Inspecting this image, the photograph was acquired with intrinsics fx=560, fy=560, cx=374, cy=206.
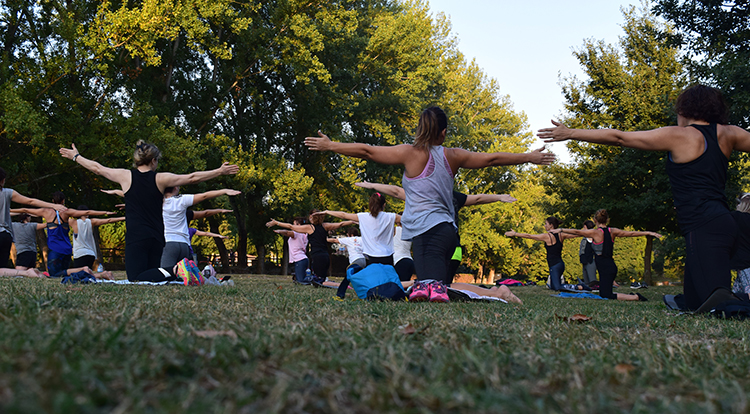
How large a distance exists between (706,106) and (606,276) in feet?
23.9

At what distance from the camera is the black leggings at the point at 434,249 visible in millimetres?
6074

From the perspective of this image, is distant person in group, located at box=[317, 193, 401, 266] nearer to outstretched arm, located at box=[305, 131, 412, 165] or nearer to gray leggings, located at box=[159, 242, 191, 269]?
gray leggings, located at box=[159, 242, 191, 269]

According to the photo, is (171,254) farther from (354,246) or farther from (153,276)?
(354,246)

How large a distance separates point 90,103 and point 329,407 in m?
21.7

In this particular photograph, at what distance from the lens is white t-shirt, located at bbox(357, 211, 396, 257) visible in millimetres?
10008

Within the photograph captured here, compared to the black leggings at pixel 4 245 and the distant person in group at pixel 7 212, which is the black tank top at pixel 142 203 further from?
the black leggings at pixel 4 245

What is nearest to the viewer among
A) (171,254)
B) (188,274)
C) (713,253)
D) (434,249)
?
(713,253)

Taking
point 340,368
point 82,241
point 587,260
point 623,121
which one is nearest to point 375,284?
point 340,368

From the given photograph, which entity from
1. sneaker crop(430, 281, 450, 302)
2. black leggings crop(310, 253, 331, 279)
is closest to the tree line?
black leggings crop(310, 253, 331, 279)

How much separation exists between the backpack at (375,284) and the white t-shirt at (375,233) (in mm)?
3241

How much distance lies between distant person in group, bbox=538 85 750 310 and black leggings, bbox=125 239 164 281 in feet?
19.4

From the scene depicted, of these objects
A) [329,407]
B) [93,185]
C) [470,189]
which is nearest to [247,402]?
[329,407]

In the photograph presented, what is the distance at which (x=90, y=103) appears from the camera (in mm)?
20234

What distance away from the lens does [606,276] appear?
12.1 meters
